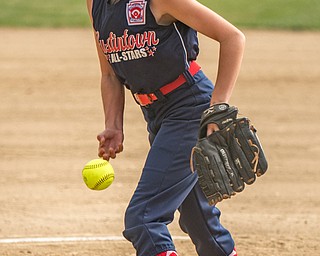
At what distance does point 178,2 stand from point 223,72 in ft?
1.25

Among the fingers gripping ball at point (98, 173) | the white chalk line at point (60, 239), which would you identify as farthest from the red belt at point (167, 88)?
the white chalk line at point (60, 239)

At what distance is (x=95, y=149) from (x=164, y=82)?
387 cm

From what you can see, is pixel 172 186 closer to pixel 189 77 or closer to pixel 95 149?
pixel 189 77

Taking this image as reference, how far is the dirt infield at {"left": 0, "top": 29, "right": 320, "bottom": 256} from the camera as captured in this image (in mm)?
6176

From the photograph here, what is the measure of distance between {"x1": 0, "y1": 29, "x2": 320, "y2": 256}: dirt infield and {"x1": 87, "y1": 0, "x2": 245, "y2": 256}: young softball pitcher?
4.37ft

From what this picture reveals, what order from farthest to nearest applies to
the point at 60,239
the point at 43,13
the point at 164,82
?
the point at 43,13 < the point at 60,239 < the point at 164,82

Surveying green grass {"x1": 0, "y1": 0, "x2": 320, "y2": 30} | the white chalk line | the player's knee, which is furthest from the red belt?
green grass {"x1": 0, "y1": 0, "x2": 320, "y2": 30}

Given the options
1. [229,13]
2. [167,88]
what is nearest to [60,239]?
[167,88]

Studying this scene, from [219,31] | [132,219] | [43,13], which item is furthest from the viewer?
[43,13]

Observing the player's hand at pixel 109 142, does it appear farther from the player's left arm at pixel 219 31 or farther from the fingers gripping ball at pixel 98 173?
the player's left arm at pixel 219 31

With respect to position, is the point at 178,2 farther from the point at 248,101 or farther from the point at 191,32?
the point at 248,101

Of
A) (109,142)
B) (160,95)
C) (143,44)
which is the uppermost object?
(143,44)

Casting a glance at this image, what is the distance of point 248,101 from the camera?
10180 millimetres

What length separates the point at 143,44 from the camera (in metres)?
4.40
